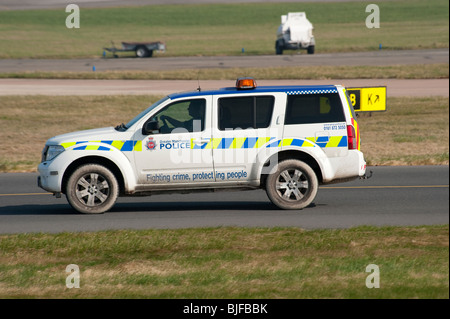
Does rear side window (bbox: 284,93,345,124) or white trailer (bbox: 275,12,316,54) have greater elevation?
white trailer (bbox: 275,12,316,54)

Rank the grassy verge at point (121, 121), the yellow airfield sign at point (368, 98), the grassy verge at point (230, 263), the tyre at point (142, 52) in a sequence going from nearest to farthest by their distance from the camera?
the grassy verge at point (230, 263) < the grassy verge at point (121, 121) < the yellow airfield sign at point (368, 98) < the tyre at point (142, 52)

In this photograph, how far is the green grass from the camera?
68.1 meters

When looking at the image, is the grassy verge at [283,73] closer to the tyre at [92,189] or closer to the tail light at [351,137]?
the tail light at [351,137]

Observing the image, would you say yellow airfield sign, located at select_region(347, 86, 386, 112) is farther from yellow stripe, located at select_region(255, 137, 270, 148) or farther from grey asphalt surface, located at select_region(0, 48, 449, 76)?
grey asphalt surface, located at select_region(0, 48, 449, 76)

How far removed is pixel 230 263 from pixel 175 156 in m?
3.60

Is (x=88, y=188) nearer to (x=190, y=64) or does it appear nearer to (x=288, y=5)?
(x=190, y=64)

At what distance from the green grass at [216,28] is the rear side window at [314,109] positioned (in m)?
50.0

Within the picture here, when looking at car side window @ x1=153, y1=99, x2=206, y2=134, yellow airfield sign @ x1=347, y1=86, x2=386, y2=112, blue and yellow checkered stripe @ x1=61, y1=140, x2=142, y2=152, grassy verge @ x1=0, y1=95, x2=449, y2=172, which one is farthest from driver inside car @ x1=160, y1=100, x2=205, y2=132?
yellow airfield sign @ x1=347, y1=86, x2=386, y2=112

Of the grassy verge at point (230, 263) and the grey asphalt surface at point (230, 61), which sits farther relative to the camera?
the grey asphalt surface at point (230, 61)

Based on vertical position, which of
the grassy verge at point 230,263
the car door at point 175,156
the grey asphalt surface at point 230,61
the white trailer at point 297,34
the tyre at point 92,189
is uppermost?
the white trailer at point 297,34

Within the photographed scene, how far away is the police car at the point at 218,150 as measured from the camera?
1190 centimetres

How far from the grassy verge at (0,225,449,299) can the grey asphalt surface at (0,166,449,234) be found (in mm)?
788

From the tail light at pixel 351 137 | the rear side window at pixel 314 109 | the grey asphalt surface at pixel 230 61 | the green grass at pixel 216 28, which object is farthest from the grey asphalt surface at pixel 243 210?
the green grass at pixel 216 28
